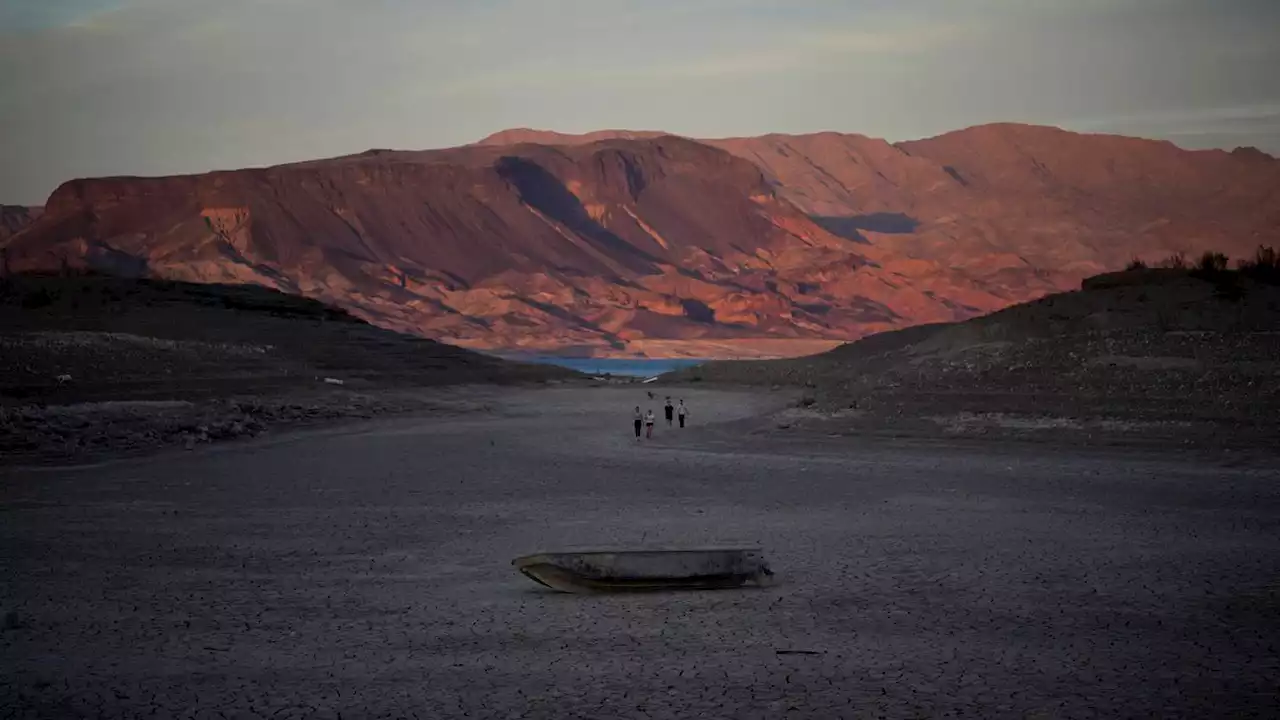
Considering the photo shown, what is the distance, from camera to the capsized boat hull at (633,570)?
1141cm

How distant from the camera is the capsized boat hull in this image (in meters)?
11.4

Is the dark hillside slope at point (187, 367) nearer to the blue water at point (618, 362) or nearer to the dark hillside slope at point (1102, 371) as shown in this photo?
the dark hillside slope at point (1102, 371)

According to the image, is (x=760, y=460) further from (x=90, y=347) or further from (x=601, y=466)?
(x=90, y=347)

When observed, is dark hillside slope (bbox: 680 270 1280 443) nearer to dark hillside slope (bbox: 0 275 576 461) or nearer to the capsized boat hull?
dark hillside slope (bbox: 0 275 576 461)

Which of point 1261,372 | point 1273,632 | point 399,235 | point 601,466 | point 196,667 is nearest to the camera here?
point 196,667

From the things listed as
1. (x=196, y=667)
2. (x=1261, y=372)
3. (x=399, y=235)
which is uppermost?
(x=399, y=235)

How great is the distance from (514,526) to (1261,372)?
20848 millimetres

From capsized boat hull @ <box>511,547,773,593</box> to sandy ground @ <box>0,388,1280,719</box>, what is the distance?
0.77 feet

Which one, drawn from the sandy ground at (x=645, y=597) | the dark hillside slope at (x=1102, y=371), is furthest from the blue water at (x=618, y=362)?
the sandy ground at (x=645, y=597)

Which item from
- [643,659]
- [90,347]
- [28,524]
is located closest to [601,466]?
[28,524]

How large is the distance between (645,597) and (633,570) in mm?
323

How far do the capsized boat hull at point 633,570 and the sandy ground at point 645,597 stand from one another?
234 mm

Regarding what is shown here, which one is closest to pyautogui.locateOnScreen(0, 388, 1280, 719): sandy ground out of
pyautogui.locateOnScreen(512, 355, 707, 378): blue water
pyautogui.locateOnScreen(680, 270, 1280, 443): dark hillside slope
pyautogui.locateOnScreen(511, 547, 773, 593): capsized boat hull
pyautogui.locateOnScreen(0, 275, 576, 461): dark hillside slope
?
pyautogui.locateOnScreen(511, 547, 773, 593): capsized boat hull

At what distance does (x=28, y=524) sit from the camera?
52.4ft
